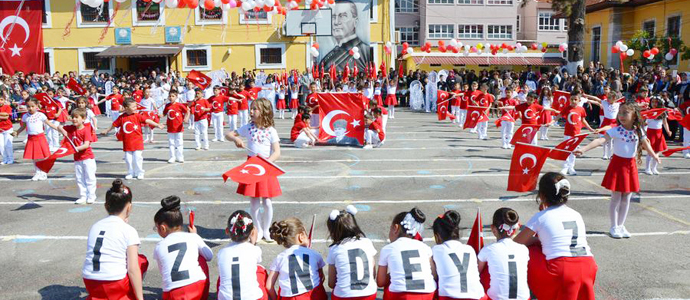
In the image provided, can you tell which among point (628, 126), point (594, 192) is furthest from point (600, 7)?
point (628, 126)

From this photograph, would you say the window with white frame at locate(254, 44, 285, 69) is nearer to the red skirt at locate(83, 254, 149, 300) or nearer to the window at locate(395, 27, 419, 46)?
the window at locate(395, 27, 419, 46)

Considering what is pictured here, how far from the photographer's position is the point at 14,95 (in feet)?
82.6

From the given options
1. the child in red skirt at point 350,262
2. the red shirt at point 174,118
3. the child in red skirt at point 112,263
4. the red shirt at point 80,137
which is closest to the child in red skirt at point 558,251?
the child in red skirt at point 350,262

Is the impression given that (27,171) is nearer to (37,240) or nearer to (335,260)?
(37,240)

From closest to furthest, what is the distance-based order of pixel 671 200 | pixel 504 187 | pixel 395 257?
pixel 395 257 → pixel 671 200 → pixel 504 187

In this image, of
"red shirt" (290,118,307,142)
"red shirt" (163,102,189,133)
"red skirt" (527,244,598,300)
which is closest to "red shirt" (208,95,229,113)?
"red shirt" (290,118,307,142)

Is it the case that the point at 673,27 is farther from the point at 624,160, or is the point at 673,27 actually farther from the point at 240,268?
the point at 240,268

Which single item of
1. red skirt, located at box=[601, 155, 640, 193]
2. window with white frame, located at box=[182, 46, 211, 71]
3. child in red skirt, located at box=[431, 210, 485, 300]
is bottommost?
child in red skirt, located at box=[431, 210, 485, 300]

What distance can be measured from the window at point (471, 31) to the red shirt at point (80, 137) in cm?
4799

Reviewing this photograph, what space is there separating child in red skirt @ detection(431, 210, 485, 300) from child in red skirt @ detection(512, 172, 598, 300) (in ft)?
2.37

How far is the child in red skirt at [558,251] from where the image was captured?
16.6 ft

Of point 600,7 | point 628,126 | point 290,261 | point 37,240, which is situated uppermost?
point 600,7

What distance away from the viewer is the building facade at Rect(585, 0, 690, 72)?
31.2 metres

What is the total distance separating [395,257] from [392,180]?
718 centimetres
